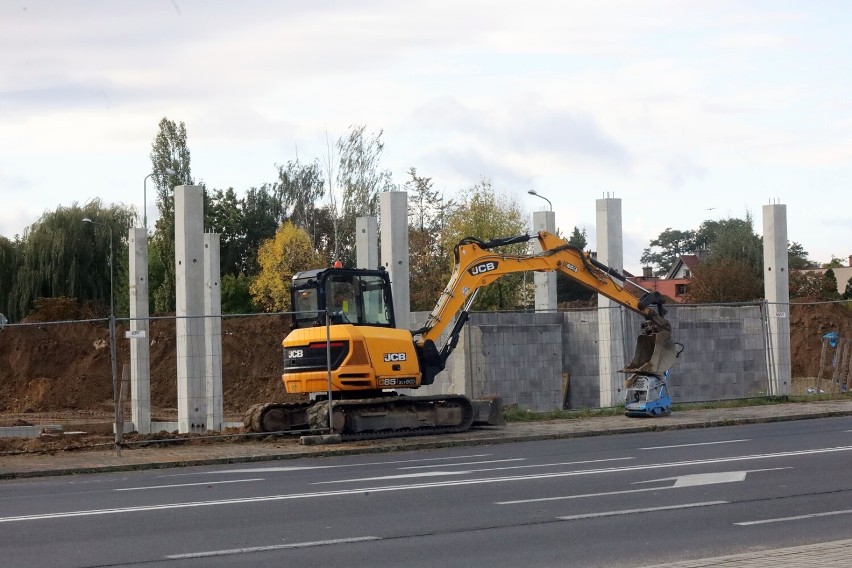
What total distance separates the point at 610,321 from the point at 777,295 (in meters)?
5.60

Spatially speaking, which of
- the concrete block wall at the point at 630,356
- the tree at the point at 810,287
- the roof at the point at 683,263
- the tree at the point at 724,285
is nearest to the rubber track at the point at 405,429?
the concrete block wall at the point at 630,356

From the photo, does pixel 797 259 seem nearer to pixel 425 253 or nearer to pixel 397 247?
pixel 425 253

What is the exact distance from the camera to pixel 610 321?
2862cm

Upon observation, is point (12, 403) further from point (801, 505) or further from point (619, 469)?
point (801, 505)

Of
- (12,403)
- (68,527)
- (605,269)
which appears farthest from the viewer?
(12,403)

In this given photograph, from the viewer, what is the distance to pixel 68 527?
11.8 m

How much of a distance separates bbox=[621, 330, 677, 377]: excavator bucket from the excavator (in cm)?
298

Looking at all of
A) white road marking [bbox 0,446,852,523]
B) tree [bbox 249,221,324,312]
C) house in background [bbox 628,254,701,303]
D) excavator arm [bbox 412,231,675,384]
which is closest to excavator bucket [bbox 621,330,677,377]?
excavator arm [bbox 412,231,675,384]

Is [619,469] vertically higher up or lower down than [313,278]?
lower down

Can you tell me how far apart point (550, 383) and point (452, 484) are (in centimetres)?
1690

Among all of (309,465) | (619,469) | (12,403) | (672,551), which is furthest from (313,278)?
(12,403)

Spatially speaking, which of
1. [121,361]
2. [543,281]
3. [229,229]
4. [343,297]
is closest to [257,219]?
[229,229]

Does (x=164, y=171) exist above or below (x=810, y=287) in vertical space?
above

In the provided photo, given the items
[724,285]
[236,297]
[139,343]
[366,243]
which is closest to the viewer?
[366,243]
